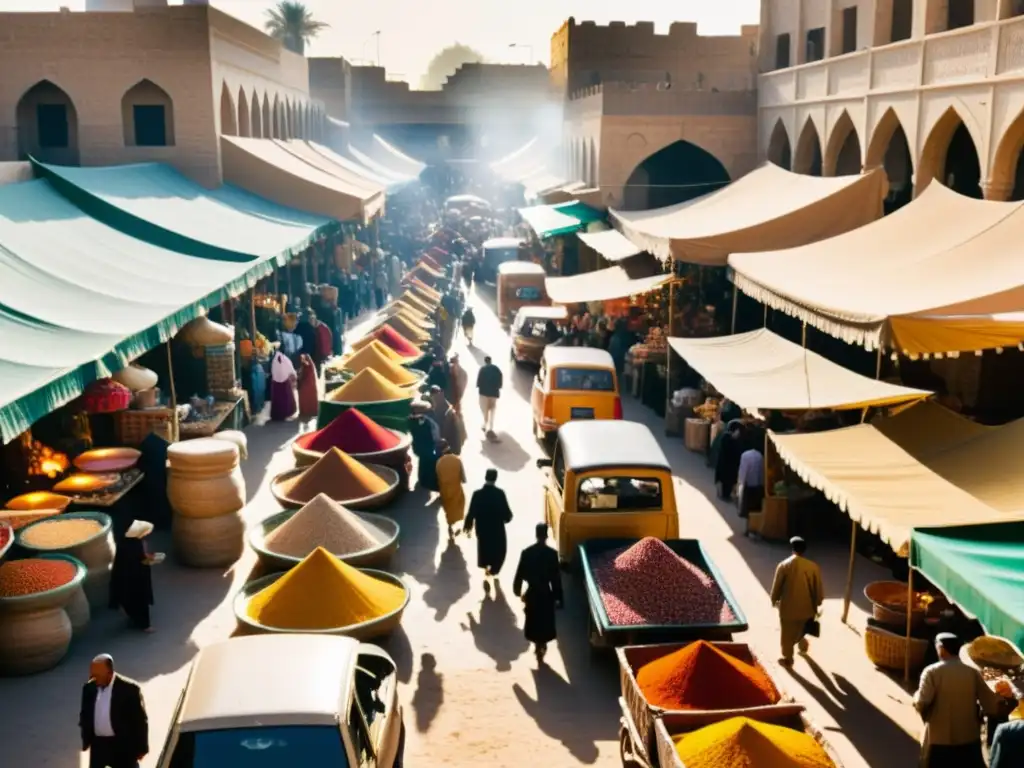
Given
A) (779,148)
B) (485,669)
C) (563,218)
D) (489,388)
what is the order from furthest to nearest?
(563,218), (779,148), (489,388), (485,669)

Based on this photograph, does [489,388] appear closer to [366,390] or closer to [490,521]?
[366,390]

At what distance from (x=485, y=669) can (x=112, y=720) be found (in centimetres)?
327

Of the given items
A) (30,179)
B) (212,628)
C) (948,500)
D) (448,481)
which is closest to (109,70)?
(30,179)

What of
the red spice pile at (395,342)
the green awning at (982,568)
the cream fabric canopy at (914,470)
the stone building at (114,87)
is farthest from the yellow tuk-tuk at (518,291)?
the green awning at (982,568)

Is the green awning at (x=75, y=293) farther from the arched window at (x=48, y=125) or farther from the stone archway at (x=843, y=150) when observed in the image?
the stone archway at (x=843, y=150)

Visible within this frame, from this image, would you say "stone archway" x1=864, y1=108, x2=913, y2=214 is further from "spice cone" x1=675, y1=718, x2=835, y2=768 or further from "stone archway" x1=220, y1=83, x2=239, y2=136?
"spice cone" x1=675, y1=718, x2=835, y2=768

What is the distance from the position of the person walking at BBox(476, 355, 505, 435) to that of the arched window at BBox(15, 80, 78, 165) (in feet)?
36.5

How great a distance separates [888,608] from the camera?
9195mm

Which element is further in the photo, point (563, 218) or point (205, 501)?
point (563, 218)

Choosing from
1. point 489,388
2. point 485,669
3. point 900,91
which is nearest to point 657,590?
point 485,669

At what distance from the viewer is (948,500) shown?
8352 mm

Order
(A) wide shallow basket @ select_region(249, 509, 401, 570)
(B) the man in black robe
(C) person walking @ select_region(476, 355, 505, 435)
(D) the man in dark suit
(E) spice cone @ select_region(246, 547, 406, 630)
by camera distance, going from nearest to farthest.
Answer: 1. (D) the man in dark suit
2. (E) spice cone @ select_region(246, 547, 406, 630)
3. (B) the man in black robe
4. (A) wide shallow basket @ select_region(249, 509, 401, 570)
5. (C) person walking @ select_region(476, 355, 505, 435)

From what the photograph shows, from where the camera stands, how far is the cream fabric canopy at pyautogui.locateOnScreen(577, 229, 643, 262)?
72.7 ft

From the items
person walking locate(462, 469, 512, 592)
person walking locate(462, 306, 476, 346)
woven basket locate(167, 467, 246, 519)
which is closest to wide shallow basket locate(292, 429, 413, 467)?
woven basket locate(167, 467, 246, 519)
